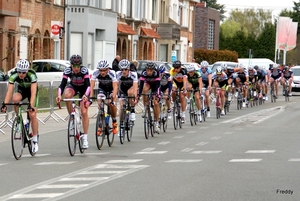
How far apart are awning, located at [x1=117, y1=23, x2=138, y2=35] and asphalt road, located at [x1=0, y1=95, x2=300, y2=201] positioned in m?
34.4

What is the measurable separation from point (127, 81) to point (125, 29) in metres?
38.5

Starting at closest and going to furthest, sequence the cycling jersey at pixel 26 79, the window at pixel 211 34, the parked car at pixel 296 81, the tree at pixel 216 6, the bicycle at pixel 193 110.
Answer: the cycling jersey at pixel 26 79, the bicycle at pixel 193 110, the parked car at pixel 296 81, the window at pixel 211 34, the tree at pixel 216 6

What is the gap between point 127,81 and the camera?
18.3 metres

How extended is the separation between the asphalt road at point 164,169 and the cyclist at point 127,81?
0.92 meters

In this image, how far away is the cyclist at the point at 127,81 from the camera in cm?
1795

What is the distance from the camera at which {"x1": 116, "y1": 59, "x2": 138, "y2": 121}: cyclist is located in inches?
707

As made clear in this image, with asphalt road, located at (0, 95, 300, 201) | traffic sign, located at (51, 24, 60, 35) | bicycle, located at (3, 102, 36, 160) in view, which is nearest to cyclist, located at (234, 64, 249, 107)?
traffic sign, located at (51, 24, 60, 35)

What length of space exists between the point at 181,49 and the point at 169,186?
66.5 metres

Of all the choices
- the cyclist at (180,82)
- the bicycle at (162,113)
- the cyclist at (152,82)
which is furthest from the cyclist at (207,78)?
the cyclist at (152,82)

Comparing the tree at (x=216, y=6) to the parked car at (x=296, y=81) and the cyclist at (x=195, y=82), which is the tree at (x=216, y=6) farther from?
the cyclist at (x=195, y=82)

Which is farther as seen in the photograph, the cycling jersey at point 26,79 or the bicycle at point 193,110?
the bicycle at point 193,110

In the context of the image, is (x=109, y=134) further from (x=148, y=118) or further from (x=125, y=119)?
(x=148, y=118)

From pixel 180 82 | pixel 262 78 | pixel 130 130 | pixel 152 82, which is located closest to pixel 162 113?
pixel 152 82

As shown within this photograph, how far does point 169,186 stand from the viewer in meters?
11.5
